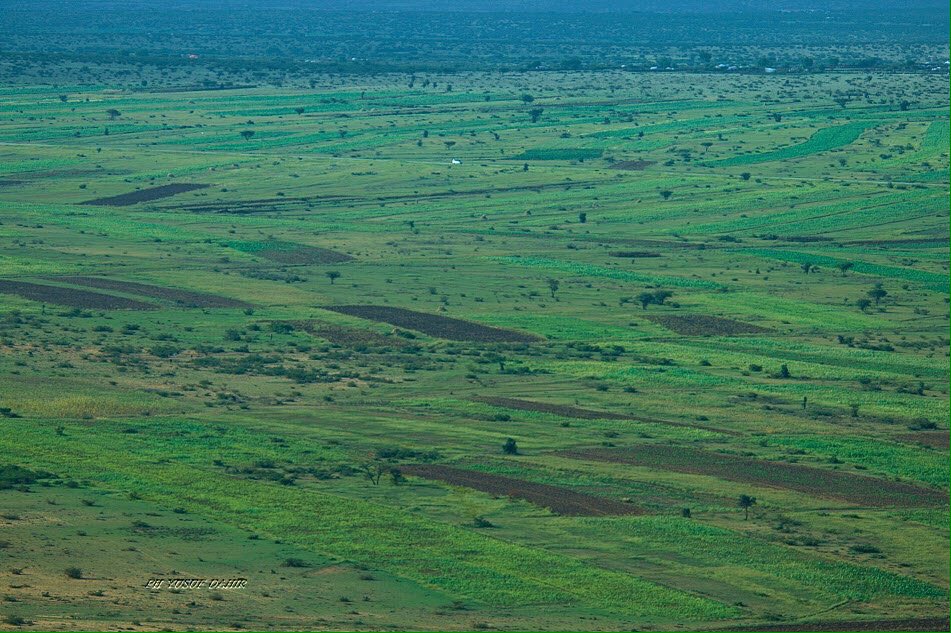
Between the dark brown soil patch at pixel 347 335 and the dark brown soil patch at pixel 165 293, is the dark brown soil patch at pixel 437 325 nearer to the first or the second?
the dark brown soil patch at pixel 347 335

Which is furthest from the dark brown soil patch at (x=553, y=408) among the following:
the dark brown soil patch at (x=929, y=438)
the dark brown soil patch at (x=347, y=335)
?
the dark brown soil patch at (x=347, y=335)

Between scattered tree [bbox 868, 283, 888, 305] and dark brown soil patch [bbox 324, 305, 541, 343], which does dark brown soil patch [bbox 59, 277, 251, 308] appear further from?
scattered tree [bbox 868, 283, 888, 305]

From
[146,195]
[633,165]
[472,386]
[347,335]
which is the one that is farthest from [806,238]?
[146,195]

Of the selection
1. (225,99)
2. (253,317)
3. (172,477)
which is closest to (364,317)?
(253,317)

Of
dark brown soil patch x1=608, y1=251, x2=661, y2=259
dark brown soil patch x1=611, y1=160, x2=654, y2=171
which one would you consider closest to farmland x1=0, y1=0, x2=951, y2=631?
dark brown soil patch x1=611, y1=160, x2=654, y2=171

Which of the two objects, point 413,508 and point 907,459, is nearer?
point 413,508

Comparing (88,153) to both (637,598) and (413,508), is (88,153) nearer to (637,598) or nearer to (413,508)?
(413,508)

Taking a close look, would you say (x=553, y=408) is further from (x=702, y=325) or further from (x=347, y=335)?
(x=702, y=325)
